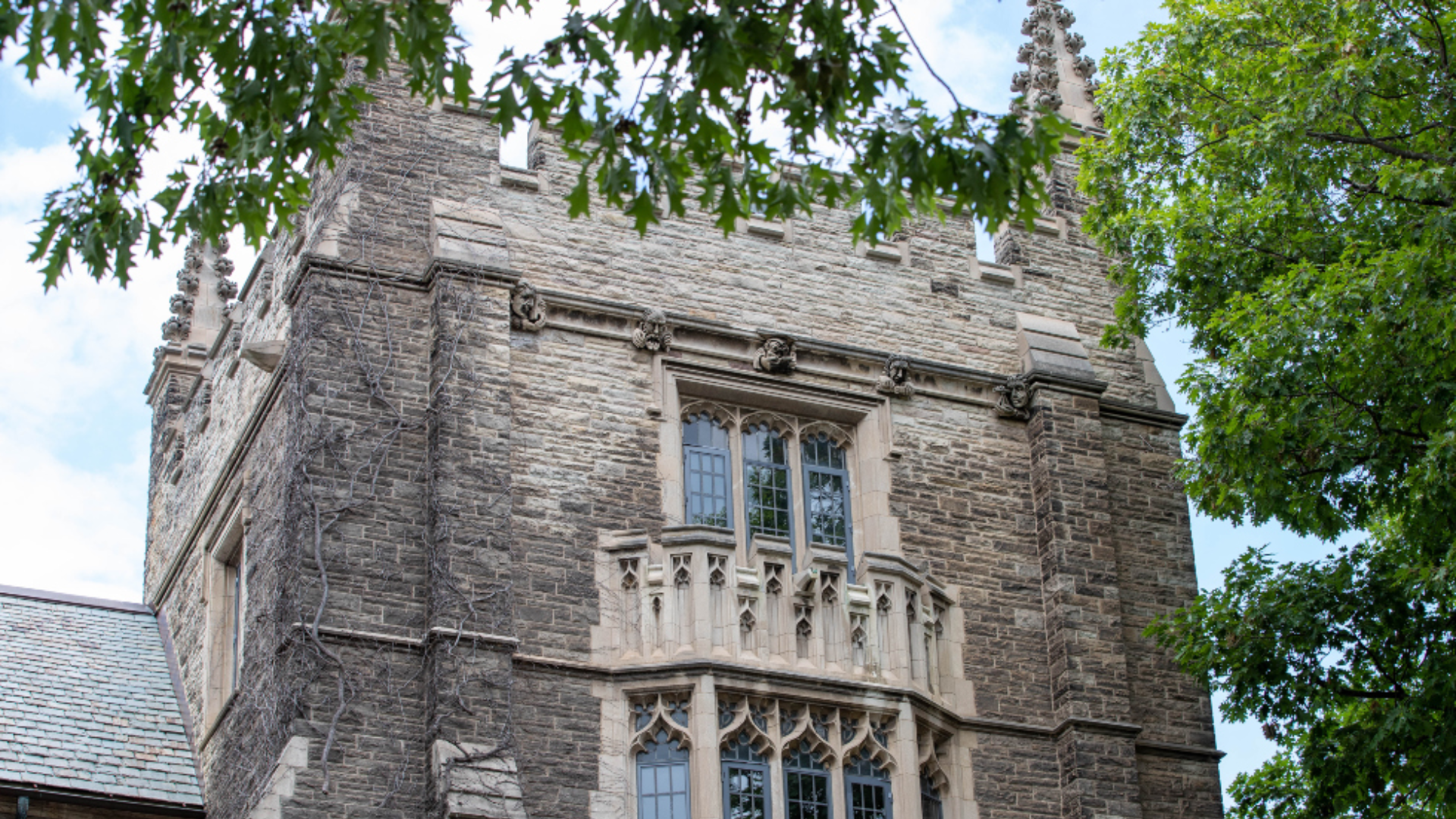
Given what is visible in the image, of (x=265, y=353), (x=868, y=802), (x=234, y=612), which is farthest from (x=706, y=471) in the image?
(x=234, y=612)

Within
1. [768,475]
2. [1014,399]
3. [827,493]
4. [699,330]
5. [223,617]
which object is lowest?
[223,617]

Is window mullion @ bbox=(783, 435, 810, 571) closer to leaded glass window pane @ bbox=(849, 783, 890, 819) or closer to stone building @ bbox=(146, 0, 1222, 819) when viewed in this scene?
stone building @ bbox=(146, 0, 1222, 819)

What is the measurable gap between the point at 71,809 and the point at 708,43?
1031 centimetres

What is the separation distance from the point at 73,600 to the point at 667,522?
27.0 feet

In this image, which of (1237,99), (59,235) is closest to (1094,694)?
(1237,99)

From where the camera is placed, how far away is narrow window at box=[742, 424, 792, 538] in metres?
18.3

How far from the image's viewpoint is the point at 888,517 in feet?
60.9

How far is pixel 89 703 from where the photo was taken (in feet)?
65.5

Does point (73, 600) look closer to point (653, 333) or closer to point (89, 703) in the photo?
point (89, 703)

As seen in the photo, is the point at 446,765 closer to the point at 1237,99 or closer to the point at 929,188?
the point at 929,188

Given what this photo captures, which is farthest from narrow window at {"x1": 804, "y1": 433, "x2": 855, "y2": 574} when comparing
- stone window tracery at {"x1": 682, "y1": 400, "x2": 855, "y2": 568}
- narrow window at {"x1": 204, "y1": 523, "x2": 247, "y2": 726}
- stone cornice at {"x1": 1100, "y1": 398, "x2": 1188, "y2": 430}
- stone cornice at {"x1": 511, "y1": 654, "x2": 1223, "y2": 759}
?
narrow window at {"x1": 204, "y1": 523, "x2": 247, "y2": 726}

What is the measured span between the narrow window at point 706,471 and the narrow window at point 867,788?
2426mm

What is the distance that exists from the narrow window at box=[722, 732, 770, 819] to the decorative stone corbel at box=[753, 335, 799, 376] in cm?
363

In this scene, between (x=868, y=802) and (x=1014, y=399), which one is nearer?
(x=868, y=802)
